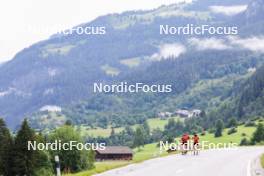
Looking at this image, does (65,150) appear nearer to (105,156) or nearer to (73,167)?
(73,167)

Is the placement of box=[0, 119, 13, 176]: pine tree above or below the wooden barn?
above

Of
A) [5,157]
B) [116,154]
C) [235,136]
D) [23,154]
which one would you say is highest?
[23,154]

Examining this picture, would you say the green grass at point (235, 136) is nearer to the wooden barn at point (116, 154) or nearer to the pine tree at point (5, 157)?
the wooden barn at point (116, 154)

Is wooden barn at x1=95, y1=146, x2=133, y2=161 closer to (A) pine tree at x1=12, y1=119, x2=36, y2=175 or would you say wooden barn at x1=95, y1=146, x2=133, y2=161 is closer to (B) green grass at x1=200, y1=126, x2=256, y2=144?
(B) green grass at x1=200, y1=126, x2=256, y2=144

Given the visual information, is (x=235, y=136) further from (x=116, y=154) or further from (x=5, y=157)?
(x=5, y=157)

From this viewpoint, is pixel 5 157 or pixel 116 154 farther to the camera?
pixel 116 154

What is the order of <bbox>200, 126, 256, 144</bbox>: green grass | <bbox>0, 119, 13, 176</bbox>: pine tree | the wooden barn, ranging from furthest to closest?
1. the wooden barn
2. <bbox>200, 126, 256, 144</bbox>: green grass
3. <bbox>0, 119, 13, 176</bbox>: pine tree

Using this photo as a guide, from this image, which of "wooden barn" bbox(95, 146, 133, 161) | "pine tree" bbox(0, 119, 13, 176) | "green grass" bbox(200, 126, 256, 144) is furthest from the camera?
"wooden barn" bbox(95, 146, 133, 161)

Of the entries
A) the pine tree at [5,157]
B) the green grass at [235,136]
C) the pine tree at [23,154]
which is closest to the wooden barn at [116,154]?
the green grass at [235,136]

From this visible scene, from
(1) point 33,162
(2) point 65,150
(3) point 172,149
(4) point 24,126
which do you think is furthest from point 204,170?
Answer: (2) point 65,150

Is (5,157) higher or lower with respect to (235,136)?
lower

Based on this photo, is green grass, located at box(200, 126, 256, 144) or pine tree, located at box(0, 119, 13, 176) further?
green grass, located at box(200, 126, 256, 144)

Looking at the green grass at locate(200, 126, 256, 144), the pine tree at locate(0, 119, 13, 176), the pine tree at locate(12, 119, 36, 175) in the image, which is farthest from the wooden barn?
the pine tree at locate(12, 119, 36, 175)

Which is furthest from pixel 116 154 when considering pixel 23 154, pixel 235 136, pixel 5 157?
pixel 23 154
